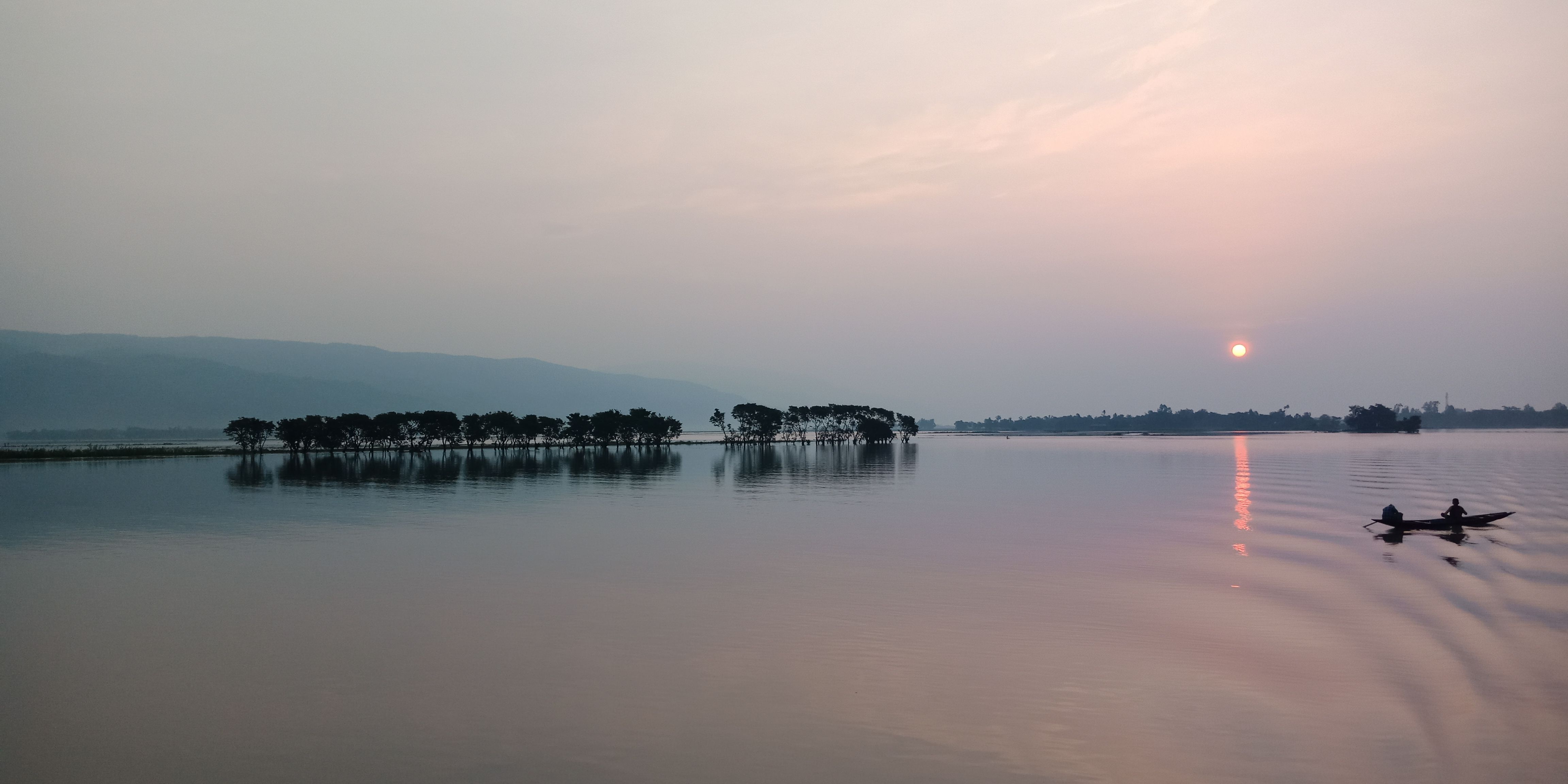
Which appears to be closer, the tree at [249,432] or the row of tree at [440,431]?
the tree at [249,432]

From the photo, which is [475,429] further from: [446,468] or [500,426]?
[446,468]

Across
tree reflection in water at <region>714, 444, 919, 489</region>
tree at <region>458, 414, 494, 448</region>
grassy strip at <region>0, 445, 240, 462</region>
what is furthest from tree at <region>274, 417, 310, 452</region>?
tree reflection in water at <region>714, 444, 919, 489</region>

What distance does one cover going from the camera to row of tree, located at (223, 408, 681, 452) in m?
106

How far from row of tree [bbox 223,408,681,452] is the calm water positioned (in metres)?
73.5

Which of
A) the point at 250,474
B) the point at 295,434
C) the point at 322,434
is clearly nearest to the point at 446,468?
the point at 250,474

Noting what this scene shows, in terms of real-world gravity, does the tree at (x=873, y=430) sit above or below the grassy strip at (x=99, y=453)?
above

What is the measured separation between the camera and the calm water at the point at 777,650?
427 inches

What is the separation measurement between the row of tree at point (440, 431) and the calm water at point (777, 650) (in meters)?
73.5

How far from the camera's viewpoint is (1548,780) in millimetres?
10219

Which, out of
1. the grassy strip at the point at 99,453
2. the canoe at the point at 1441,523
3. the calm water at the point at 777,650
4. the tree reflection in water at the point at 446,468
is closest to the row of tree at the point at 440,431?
the tree reflection in water at the point at 446,468

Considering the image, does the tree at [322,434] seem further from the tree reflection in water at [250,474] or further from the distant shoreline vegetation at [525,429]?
the tree reflection in water at [250,474]

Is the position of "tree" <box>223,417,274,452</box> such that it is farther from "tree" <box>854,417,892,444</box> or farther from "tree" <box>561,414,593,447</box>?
"tree" <box>854,417,892,444</box>

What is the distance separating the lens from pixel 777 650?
1557 centimetres

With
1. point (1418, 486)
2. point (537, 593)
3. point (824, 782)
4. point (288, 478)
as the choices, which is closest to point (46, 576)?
point (537, 593)
